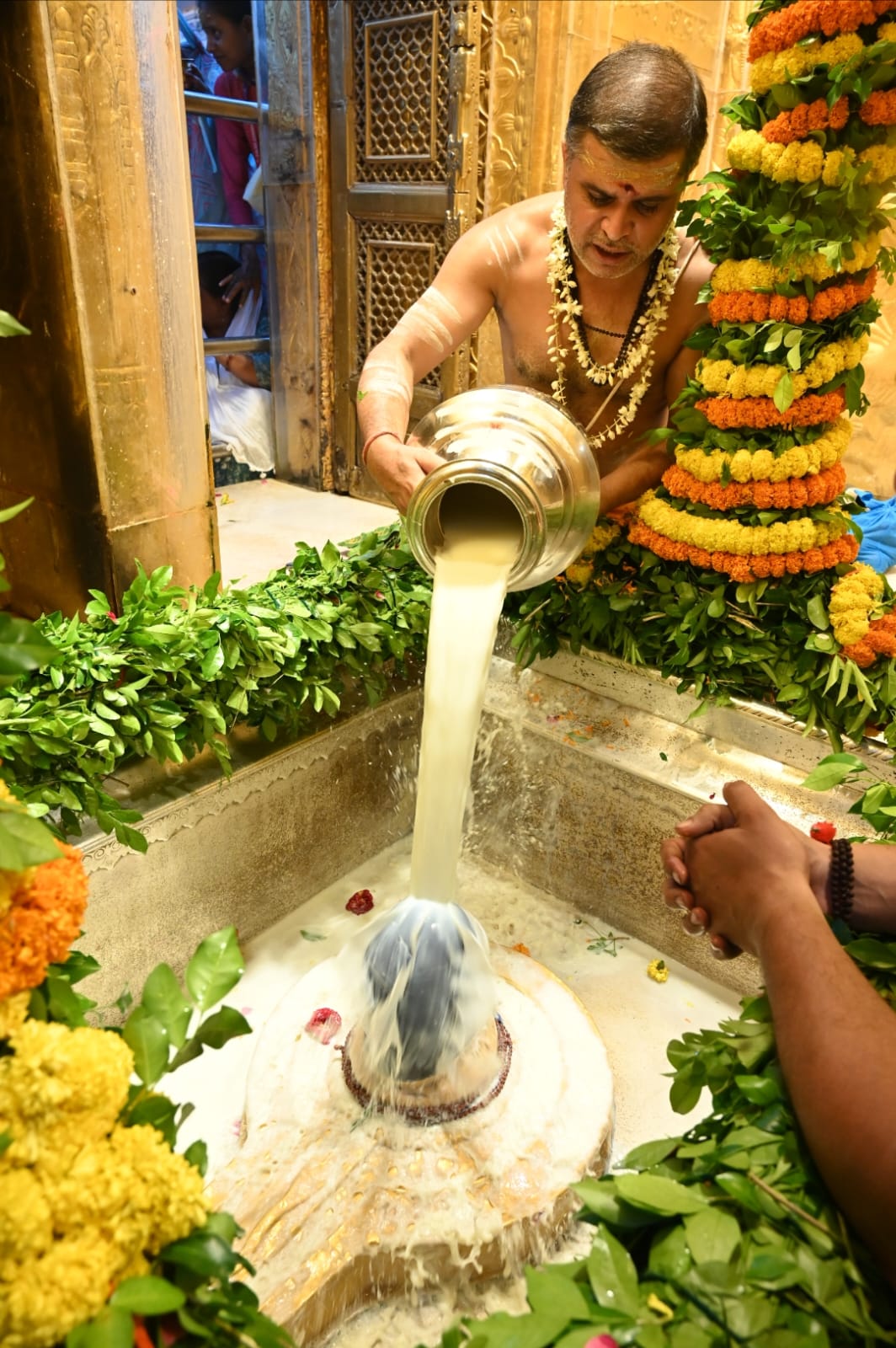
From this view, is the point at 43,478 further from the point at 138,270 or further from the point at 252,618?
the point at 252,618

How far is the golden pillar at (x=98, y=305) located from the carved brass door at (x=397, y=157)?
151cm

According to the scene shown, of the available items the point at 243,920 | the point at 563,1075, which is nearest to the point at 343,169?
the point at 243,920

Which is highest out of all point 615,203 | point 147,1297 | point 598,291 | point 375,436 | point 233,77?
point 233,77

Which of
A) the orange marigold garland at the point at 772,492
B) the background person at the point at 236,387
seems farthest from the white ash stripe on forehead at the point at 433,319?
the background person at the point at 236,387

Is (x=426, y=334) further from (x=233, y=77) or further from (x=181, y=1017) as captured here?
(x=233, y=77)

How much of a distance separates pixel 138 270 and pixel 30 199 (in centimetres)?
23

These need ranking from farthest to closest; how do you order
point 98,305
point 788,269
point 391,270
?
point 391,270, point 98,305, point 788,269

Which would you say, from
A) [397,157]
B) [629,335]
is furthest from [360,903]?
[397,157]

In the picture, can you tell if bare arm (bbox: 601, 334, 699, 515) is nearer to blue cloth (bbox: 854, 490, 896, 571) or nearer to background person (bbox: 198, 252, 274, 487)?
blue cloth (bbox: 854, 490, 896, 571)

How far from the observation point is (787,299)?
1.67 m

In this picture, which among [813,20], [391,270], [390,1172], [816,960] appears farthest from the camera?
[391,270]

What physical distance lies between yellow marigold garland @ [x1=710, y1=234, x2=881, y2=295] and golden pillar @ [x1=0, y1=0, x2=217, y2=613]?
1180 millimetres

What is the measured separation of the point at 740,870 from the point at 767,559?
3.00 feet

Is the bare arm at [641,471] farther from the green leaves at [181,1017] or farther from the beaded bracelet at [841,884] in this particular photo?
the green leaves at [181,1017]
